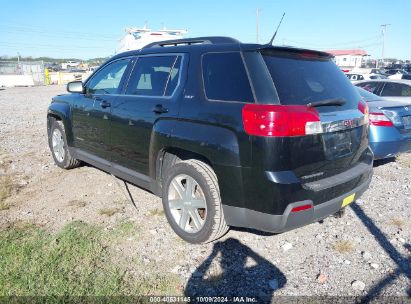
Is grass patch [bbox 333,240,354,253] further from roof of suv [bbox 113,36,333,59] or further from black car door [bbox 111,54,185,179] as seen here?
black car door [bbox 111,54,185,179]

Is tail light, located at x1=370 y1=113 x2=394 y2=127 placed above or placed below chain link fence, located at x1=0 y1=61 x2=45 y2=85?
below

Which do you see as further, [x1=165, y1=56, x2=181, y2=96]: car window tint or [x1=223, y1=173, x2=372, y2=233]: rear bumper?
[x1=165, y1=56, x2=181, y2=96]: car window tint

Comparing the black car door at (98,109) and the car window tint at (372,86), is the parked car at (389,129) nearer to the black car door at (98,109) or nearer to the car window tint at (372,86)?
the car window tint at (372,86)

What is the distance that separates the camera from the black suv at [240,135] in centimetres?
272

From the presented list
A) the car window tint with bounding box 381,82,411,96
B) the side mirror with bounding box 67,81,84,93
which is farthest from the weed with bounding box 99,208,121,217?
the car window tint with bounding box 381,82,411,96

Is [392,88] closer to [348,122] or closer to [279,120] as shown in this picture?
[348,122]

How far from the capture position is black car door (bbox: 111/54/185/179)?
3.53m

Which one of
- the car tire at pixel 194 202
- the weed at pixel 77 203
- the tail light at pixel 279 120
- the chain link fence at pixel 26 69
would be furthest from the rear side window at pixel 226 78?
the chain link fence at pixel 26 69

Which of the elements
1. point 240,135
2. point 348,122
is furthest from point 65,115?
point 348,122

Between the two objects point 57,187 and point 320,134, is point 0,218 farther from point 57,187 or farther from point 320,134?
point 320,134

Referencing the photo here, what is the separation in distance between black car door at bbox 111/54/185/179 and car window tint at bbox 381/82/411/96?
19.6ft

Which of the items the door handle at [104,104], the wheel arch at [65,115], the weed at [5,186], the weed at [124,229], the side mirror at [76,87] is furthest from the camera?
the wheel arch at [65,115]

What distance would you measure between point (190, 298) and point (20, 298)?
128cm

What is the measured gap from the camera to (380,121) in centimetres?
551
